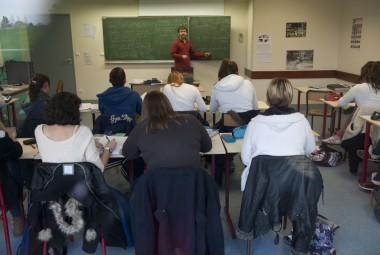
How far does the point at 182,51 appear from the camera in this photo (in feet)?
24.6

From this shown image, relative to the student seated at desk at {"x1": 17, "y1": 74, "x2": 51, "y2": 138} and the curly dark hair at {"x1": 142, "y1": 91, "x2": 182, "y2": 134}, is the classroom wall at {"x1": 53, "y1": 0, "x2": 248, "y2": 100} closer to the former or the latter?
the student seated at desk at {"x1": 17, "y1": 74, "x2": 51, "y2": 138}

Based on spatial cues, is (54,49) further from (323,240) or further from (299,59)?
(323,240)

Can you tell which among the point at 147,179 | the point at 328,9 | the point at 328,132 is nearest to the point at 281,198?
the point at 147,179

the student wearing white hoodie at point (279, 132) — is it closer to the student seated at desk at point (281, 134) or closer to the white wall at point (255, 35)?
the student seated at desk at point (281, 134)

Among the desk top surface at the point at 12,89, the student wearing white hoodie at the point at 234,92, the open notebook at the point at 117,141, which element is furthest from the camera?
the desk top surface at the point at 12,89

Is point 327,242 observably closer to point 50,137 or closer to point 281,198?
point 281,198

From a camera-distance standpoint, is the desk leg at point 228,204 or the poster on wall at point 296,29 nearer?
the desk leg at point 228,204

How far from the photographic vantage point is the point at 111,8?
778 centimetres

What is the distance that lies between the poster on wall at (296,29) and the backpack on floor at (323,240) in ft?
18.6

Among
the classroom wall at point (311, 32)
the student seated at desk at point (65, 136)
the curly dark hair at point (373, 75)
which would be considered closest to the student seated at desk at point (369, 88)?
the curly dark hair at point (373, 75)

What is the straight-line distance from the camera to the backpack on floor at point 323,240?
8.22 feet

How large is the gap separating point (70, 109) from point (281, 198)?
143 centimetres

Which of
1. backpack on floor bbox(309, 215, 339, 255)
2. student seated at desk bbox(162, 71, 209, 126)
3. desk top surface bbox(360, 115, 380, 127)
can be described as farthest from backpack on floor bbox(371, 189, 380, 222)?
student seated at desk bbox(162, 71, 209, 126)

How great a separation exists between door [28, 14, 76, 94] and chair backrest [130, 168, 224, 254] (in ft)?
21.9
